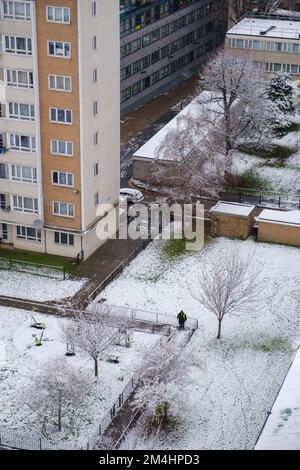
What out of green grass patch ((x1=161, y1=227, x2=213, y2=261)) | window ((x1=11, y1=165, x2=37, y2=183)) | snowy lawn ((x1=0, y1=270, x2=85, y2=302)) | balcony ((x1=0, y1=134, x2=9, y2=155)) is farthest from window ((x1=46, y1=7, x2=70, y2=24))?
green grass patch ((x1=161, y1=227, x2=213, y2=261))

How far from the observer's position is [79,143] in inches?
2394

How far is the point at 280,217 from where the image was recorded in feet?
220

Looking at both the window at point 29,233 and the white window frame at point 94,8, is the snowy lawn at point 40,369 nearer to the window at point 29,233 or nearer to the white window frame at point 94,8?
the window at point 29,233

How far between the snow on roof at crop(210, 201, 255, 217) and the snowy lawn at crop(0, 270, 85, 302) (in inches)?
506

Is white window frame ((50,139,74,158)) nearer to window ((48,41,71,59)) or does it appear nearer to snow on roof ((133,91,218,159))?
window ((48,41,71,59))

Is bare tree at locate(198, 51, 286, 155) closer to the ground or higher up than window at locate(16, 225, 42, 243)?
higher up

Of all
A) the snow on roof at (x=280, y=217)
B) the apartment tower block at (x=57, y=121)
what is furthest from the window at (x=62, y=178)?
the snow on roof at (x=280, y=217)

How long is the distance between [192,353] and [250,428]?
720 cm

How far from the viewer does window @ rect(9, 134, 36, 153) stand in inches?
2448

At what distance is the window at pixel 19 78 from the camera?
198 feet

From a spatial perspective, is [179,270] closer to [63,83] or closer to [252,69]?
[63,83]

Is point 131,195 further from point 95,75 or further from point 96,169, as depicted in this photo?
point 95,75

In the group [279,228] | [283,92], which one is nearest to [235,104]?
[283,92]
